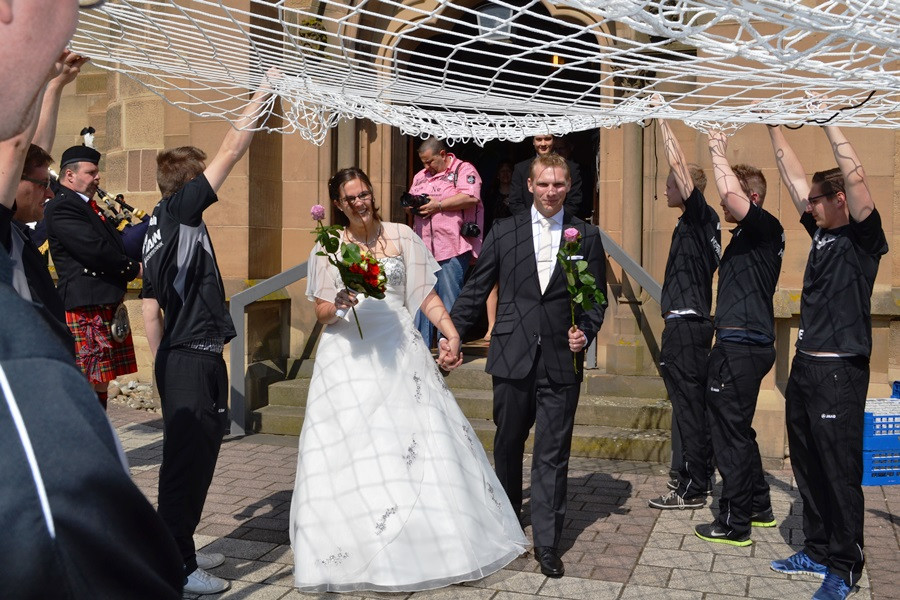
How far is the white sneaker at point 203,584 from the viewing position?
166 inches

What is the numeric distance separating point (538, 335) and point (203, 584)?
7.02ft

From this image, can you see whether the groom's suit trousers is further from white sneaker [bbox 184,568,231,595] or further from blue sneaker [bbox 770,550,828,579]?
white sneaker [bbox 184,568,231,595]

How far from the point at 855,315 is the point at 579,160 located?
7452 millimetres

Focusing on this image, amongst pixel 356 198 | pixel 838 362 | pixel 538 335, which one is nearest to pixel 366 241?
pixel 356 198

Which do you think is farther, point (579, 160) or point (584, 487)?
point (579, 160)

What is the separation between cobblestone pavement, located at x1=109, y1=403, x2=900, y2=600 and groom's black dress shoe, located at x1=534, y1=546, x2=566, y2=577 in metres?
0.06

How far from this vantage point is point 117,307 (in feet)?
20.1

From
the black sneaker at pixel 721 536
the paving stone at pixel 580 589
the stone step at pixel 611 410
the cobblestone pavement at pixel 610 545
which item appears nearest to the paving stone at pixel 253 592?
the cobblestone pavement at pixel 610 545

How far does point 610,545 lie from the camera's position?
4996mm

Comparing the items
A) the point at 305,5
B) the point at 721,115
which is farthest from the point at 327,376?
the point at 305,5

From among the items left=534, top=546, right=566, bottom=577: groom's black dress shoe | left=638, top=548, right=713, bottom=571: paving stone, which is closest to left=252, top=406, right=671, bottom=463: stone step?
left=638, top=548, right=713, bottom=571: paving stone

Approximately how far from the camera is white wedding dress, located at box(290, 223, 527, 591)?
4316 millimetres

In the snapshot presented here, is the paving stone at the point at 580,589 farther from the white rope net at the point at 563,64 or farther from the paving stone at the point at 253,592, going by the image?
the white rope net at the point at 563,64

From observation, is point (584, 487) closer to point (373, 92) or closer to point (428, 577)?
point (428, 577)
